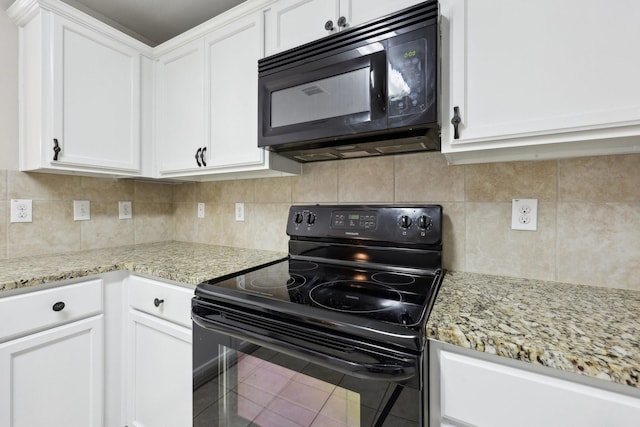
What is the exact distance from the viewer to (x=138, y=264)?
1340 millimetres

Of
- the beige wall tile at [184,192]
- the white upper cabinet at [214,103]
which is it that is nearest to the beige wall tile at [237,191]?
the white upper cabinet at [214,103]

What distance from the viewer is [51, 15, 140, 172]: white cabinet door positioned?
141 cm

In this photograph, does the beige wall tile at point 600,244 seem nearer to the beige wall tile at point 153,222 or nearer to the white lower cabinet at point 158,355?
the white lower cabinet at point 158,355

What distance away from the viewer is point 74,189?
5.59ft

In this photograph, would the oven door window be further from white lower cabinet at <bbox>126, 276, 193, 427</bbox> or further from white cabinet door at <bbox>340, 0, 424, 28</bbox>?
white cabinet door at <bbox>340, 0, 424, 28</bbox>

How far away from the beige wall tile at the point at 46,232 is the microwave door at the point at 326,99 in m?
1.33

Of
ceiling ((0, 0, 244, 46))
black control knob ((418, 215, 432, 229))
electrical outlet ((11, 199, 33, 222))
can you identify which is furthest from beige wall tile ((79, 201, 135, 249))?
black control knob ((418, 215, 432, 229))

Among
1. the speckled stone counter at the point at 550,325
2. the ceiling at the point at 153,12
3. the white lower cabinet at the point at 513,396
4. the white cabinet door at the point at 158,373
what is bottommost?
the white cabinet door at the point at 158,373

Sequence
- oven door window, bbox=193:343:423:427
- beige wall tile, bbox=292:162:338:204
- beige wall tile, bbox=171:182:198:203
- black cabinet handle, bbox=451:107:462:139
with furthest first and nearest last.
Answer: beige wall tile, bbox=171:182:198:203 < beige wall tile, bbox=292:162:338:204 < black cabinet handle, bbox=451:107:462:139 < oven door window, bbox=193:343:423:427

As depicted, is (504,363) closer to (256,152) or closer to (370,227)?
(370,227)

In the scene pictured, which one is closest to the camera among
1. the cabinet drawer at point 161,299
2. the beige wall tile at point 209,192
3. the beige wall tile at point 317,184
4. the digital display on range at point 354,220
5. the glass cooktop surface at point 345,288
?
the glass cooktop surface at point 345,288

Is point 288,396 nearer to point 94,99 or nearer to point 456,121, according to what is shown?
point 456,121

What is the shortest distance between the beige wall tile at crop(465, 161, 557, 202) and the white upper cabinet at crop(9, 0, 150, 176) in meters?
1.84

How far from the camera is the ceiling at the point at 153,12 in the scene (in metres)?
1.71
